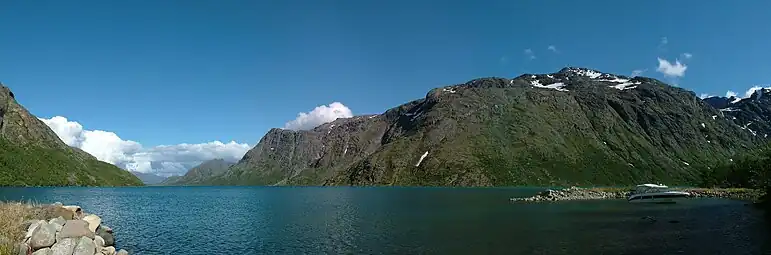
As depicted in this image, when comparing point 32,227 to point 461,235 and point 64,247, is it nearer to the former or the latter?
point 64,247

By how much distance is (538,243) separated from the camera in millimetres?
54406

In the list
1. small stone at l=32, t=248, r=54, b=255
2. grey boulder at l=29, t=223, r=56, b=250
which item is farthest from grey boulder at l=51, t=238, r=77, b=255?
grey boulder at l=29, t=223, r=56, b=250

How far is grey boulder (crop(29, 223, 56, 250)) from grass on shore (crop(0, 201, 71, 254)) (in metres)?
0.85

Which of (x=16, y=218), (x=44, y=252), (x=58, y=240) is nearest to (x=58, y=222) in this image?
(x=16, y=218)

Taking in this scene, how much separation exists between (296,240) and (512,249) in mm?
26738

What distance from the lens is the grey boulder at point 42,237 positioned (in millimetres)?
37469

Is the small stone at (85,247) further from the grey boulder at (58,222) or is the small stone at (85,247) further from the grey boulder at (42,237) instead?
the grey boulder at (58,222)

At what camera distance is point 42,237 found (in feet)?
125

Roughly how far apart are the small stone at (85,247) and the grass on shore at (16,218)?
380 cm

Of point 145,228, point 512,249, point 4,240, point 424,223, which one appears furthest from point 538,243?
point 145,228

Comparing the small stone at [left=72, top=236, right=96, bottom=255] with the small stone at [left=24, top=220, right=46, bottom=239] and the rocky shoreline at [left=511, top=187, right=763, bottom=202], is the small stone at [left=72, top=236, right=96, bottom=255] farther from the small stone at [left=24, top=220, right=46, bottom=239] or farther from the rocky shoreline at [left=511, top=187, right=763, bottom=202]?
the rocky shoreline at [left=511, top=187, right=763, bottom=202]

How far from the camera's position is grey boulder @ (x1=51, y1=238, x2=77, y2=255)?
37.0m

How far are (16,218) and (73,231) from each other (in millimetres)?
4426

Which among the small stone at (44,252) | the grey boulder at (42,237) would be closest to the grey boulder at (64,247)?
the small stone at (44,252)
